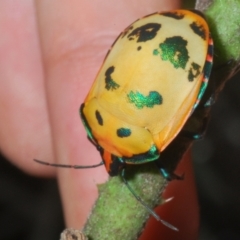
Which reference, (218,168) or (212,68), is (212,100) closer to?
(212,68)

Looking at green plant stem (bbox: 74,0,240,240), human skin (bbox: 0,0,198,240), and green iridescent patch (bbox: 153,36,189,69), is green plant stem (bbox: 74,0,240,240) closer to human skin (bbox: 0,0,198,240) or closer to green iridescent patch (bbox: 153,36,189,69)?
green iridescent patch (bbox: 153,36,189,69)

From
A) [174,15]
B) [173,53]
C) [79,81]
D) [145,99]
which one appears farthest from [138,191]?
[79,81]

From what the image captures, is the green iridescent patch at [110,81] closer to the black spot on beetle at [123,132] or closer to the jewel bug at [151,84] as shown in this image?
the jewel bug at [151,84]

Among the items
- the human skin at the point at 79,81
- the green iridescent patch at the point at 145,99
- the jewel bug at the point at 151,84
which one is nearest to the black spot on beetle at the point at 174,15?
the jewel bug at the point at 151,84

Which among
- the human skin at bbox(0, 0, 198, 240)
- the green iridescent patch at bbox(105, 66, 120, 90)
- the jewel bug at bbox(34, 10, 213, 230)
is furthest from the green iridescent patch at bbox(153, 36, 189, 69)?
the human skin at bbox(0, 0, 198, 240)

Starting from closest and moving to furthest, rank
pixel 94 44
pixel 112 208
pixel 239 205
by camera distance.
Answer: pixel 112 208 → pixel 94 44 → pixel 239 205

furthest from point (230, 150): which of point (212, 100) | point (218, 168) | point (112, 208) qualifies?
point (112, 208)
